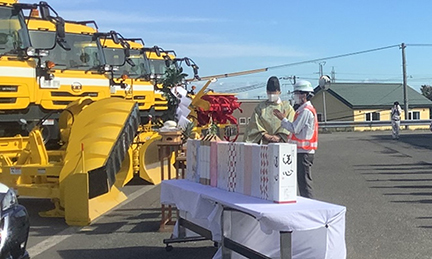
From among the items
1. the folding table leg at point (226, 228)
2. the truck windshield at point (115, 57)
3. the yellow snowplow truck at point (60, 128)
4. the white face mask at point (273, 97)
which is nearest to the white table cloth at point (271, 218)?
the folding table leg at point (226, 228)

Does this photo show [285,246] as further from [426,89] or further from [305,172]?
[426,89]

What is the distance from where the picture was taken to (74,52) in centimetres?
1175

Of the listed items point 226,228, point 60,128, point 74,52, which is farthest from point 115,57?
point 226,228

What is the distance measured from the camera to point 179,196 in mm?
5926

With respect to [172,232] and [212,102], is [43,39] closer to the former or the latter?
[172,232]

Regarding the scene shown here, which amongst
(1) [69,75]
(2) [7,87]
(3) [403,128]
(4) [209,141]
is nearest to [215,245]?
(4) [209,141]

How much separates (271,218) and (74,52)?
28.9ft

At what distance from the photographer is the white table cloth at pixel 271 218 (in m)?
4.10

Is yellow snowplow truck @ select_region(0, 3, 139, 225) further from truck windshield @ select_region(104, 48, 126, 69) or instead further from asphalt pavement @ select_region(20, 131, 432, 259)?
truck windshield @ select_region(104, 48, 126, 69)

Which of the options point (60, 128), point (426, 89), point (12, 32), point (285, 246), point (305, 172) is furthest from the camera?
point (426, 89)

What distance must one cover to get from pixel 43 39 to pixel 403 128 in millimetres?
28901

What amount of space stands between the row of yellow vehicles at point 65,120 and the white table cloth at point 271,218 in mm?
1836

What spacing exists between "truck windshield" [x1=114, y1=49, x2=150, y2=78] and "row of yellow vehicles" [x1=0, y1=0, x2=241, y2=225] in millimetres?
2168

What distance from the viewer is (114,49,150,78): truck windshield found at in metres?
15.4
